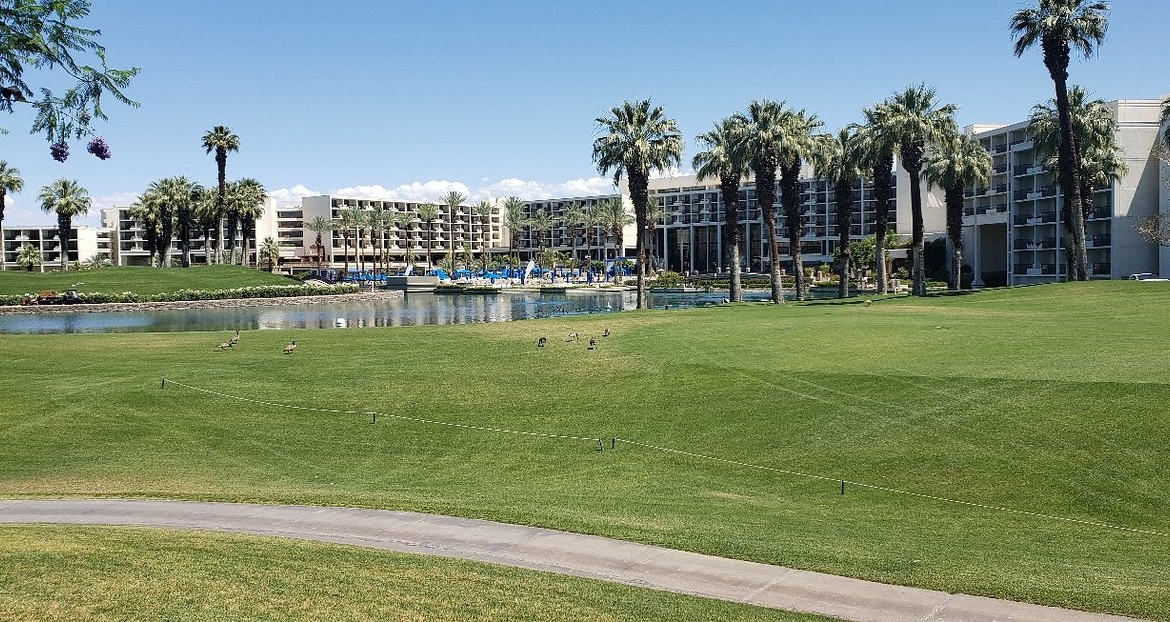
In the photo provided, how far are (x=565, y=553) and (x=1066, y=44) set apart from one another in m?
63.5

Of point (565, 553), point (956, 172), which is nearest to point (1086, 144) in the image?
point (956, 172)

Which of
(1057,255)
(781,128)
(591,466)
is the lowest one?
(591,466)

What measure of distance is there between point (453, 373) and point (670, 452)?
1200cm

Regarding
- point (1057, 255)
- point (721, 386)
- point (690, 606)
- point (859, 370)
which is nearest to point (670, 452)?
point (721, 386)

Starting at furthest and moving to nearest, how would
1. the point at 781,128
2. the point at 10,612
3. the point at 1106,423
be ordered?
the point at 781,128
the point at 1106,423
the point at 10,612

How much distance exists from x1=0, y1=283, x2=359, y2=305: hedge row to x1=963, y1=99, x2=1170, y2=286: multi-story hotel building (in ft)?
277

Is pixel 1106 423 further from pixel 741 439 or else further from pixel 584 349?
pixel 584 349

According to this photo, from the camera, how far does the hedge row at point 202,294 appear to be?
106m

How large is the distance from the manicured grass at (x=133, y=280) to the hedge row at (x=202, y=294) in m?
3.72

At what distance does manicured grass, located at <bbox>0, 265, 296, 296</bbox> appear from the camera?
114688mm

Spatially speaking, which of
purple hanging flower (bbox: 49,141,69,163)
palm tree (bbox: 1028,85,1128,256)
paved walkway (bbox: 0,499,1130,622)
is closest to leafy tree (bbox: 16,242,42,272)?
palm tree (bbox: 1028,85,1128,256)

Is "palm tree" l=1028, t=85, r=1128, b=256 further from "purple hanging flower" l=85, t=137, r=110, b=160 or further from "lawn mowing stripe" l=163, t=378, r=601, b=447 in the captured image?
"purple hanging flower" l=85, t=137, r=110, b=160

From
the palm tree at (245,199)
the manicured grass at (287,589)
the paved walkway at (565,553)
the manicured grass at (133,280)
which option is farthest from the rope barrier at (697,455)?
the palm tree at (245,199)

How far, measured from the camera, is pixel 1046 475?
20984mm
